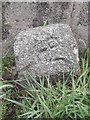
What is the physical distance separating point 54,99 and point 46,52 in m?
0.39

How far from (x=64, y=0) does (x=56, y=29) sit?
1.19 feet

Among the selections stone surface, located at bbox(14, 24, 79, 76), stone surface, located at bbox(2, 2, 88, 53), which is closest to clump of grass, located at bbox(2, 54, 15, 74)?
stone surface, located at bbox(2, 2, 88, 53)

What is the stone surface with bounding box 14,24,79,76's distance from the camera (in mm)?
2934

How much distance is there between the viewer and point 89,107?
2.75m

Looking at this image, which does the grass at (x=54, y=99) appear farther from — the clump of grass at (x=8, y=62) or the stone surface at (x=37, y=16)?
the stone surface at (x=37, y=16)

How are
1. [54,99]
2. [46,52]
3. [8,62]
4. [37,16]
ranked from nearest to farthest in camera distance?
1. [54,99]
2. [46,52]
3. [8,62]
4. [37,16]

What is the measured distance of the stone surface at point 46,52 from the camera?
293cm

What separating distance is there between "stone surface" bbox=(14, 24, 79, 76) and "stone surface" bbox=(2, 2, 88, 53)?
285mm

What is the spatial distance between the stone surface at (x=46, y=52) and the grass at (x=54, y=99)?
76 millimetres

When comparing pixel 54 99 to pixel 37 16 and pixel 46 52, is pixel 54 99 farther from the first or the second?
pixel 37 16

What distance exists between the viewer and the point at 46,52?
9.78 ft

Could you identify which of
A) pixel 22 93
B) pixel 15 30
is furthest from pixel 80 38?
pixel 22 93

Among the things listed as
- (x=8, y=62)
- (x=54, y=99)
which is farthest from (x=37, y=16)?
(x=54, y=99)

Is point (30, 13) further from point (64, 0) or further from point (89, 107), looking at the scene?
point (89, 107)
